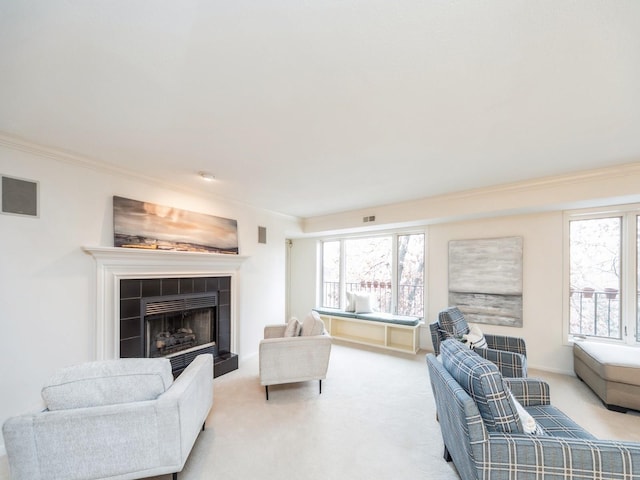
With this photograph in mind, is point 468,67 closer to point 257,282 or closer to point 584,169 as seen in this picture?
point 584,169

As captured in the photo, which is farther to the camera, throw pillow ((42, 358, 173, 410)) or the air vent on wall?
the air vent on wall

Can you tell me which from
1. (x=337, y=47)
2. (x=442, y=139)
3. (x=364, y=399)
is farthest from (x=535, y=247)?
(x=337, y=47)

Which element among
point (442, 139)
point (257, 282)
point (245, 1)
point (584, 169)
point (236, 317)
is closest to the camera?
point (245, 1)

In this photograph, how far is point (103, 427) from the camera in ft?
4.83

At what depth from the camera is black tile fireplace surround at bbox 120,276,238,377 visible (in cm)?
275

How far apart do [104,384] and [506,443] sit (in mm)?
2187

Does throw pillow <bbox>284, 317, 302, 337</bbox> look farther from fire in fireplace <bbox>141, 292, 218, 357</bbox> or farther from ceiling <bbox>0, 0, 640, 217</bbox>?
ceiling <bbox>0, 0, 640, 217</bbox>

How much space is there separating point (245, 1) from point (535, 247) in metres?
4.37

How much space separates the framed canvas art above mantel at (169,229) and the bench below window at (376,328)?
2473 millimetres

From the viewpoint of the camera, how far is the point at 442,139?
211 cm

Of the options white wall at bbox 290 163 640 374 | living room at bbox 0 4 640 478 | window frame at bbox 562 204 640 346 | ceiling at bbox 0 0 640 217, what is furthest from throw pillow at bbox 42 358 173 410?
window frame at bbox 562 204 640 346

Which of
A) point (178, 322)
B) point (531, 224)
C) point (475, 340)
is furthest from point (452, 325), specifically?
point (178, 322)

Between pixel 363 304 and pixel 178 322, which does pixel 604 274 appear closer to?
pixel 363 304

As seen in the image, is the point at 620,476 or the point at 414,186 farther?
the point at 414,186
